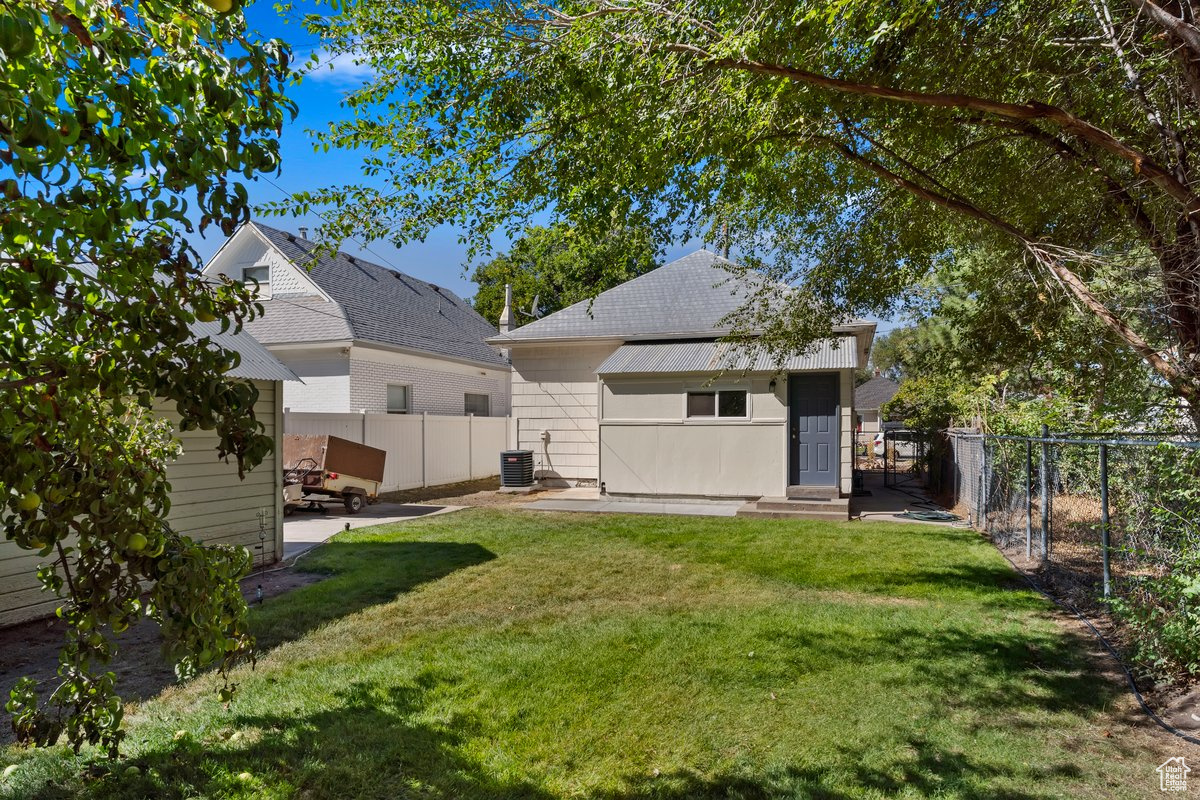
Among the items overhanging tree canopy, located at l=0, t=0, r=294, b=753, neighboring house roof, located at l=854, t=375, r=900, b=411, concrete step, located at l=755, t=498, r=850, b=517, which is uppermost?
neighboring house roof, located at l=854, t=375, r=900, b=411

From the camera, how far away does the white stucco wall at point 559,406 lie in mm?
15695

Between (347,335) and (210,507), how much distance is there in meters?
8.71

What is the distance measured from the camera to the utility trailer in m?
12.1

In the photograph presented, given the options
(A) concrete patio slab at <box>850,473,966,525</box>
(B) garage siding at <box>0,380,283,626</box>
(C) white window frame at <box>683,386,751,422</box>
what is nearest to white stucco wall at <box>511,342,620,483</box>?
(C) white window frame at <box>683,386,751,422</box>

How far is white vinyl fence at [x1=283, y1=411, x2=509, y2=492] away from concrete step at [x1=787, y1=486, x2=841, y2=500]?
8.58 metres

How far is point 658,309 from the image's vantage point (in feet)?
51.6

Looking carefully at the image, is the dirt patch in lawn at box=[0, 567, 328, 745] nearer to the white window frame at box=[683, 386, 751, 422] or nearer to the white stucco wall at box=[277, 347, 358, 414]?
the white window frame at box=[683, 386, 751, 422]

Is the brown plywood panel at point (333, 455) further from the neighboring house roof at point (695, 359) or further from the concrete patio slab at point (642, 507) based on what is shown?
the neighboring house roof at point (695, 359)

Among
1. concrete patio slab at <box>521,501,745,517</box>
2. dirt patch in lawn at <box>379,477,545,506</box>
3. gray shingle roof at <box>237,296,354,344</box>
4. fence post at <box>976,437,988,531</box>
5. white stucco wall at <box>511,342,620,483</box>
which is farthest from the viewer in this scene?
gray shingle roof at <box>237,296,354,344</box>

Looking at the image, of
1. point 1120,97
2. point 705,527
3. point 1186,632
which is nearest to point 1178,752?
point 1186,632

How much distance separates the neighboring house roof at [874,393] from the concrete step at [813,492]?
3660 cm

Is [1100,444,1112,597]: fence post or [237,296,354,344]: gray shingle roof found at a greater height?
[237,296,354,344]: gray shingle roof

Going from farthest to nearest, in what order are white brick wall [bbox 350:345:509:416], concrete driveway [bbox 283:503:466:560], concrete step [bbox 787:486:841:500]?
white brick wall [bbox 350:345:509:416] < concrete step [bbox 787:486:841:500] < concrete driveway [bbox 283:503:466:560]

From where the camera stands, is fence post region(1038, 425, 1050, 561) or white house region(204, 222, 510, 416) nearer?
fence post region(1038, 425, 1050, 561)
